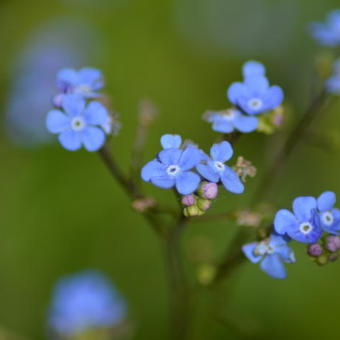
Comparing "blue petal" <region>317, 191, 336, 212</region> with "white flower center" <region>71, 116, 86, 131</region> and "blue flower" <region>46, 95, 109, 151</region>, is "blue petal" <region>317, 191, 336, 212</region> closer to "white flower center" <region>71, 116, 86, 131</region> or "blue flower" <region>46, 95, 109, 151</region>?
"blue flower" <region>46, 95, 109, 151</region>

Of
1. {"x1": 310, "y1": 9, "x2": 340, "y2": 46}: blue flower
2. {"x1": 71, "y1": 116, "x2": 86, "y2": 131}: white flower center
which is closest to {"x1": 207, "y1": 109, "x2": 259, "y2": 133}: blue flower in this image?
{"x1": 71, "y1": 116, "x2": 86, "y2": 131}: white flower center

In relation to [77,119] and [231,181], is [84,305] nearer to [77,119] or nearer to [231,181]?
[77,119]

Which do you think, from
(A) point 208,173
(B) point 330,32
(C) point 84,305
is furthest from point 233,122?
(C) point 84,305

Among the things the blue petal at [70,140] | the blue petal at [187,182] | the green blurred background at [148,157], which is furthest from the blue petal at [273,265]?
the blue petal at [70,140]

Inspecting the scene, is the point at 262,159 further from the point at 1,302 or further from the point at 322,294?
the point at 1,302

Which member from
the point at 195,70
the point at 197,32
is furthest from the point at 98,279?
the point at 197,32
